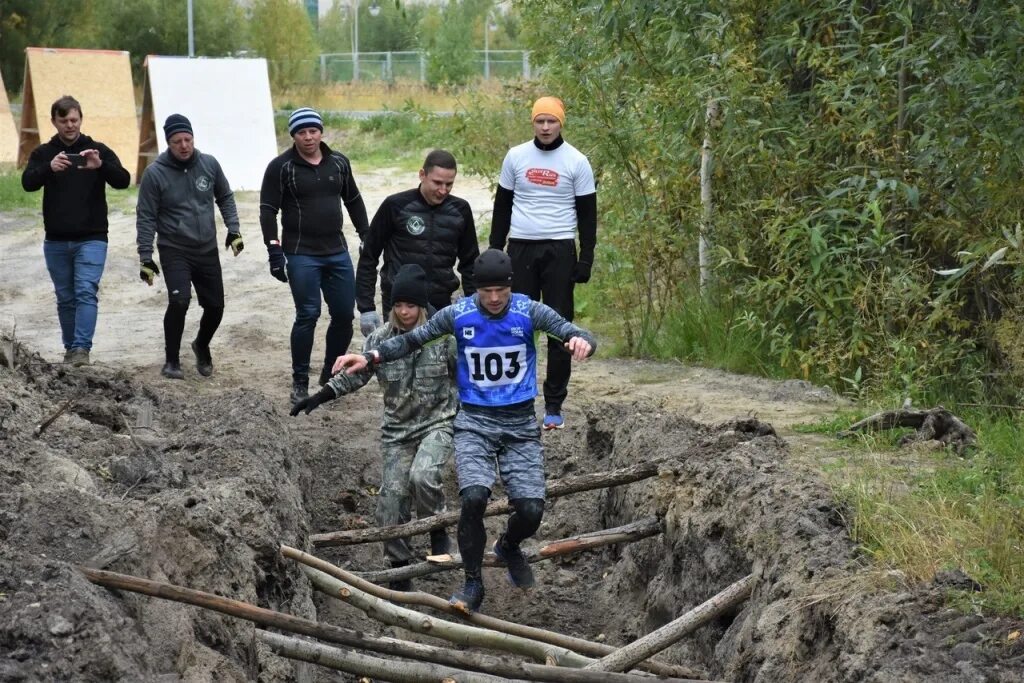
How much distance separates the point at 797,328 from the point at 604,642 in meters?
4.88

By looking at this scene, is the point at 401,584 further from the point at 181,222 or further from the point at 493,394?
the point at 181,222

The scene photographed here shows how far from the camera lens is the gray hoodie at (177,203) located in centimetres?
1138

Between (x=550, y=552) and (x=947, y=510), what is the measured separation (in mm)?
2250

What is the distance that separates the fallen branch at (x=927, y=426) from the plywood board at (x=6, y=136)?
2256 centimetres

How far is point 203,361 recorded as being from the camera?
12367 mm

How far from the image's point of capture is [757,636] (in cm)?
606

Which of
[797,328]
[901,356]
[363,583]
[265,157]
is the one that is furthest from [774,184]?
[265,157]

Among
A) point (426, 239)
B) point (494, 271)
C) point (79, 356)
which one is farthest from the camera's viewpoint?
point (79, 356)

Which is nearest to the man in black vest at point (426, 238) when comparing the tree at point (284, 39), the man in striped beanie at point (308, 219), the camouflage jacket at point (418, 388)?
the man in striped beanie at point (308, 219)

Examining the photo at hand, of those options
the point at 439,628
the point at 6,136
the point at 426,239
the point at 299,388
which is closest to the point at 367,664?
the point at 439,628

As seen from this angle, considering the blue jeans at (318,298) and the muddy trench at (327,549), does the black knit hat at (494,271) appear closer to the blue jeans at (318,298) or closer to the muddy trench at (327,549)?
the muddy trench at (327,549)

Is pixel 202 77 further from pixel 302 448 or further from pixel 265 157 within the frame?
pixel 302 448

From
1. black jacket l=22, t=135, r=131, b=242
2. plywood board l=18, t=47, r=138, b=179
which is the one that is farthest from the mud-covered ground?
plywood board l=18, t=47, r=138, b=179

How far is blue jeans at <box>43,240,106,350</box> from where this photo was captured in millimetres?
11289
